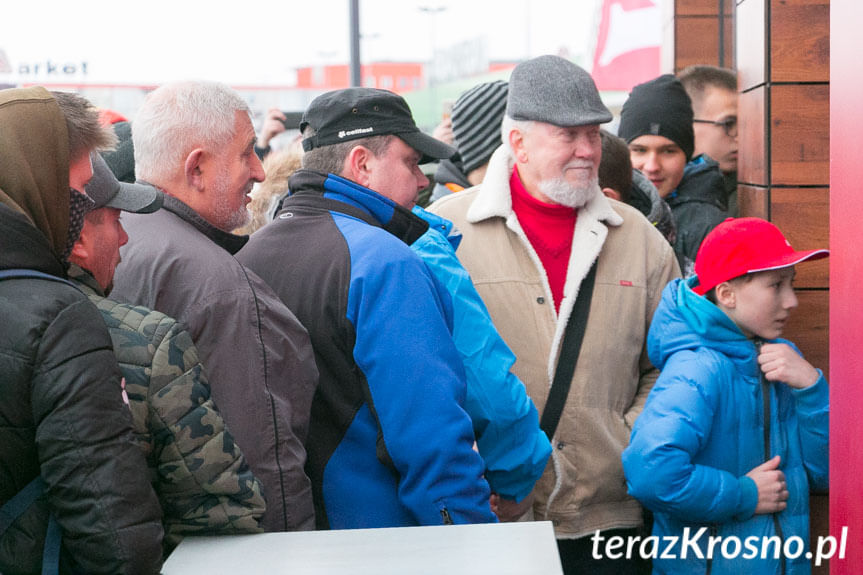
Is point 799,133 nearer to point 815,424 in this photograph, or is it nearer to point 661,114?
point 661,114

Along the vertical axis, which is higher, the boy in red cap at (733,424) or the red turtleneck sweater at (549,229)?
the red turtleneck sweater at (549,229)

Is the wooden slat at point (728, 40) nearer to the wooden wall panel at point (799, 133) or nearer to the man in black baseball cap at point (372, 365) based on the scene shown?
the wooden wall panel at point (799, 133)

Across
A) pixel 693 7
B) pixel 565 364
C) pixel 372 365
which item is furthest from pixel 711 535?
pixel 693 7

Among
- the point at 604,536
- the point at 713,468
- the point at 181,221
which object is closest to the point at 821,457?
the point at 713,468

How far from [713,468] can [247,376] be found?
1515 mm

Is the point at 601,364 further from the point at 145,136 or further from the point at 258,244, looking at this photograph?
the point at 145,136

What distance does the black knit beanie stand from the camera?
4.20 meters

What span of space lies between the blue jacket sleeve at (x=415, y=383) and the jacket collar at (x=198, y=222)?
0.28 meters

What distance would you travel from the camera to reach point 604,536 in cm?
313

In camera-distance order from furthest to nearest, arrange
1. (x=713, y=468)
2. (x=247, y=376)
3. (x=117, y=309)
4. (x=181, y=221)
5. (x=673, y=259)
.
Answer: (x=673, y=259)
(x=713, y=468)
(x=181, y=221)
(x=247, y=376)
(x=117, y=309)

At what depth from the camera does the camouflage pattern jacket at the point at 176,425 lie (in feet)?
5.54

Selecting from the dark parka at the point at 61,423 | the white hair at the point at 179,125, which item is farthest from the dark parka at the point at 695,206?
the dark parka at the point at 61,423

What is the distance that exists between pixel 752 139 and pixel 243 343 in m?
2.47

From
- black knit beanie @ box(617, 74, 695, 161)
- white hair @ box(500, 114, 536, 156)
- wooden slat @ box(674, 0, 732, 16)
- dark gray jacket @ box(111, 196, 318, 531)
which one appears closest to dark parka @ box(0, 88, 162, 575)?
dark gray jacket @ box(111, 196, 318, 531)
